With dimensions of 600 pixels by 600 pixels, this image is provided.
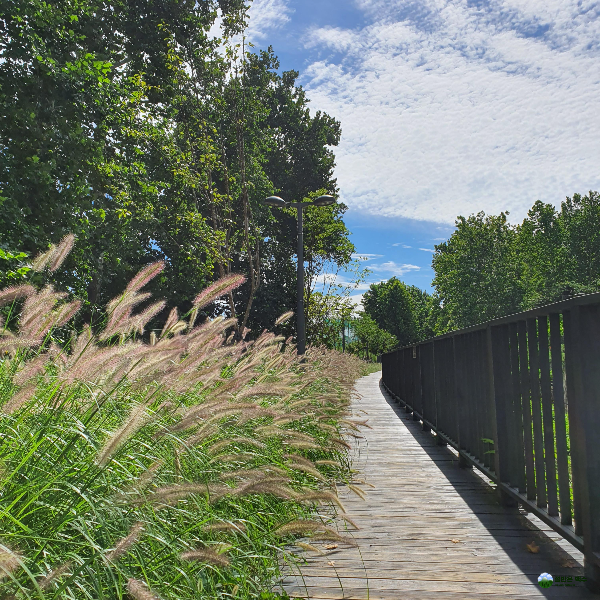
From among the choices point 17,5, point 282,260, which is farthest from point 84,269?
point 282,260

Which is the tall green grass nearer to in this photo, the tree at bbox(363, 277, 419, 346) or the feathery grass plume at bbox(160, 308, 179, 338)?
the feathery grass plume at bbox(160, 308, 179, 338)

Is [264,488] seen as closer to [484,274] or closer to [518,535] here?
[518,535]

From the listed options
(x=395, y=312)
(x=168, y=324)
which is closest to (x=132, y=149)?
(x=168, y=324)

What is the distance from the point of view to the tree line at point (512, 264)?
39.6 m

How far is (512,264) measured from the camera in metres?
40.1

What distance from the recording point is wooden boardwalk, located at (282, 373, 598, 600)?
224cm

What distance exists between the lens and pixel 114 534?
5.58ft

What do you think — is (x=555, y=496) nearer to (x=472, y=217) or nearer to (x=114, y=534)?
(x=114, y=534)

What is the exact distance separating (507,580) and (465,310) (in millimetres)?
39213

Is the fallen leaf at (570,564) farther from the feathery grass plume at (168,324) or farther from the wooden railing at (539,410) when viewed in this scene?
the feathery grass plume at (168,324)

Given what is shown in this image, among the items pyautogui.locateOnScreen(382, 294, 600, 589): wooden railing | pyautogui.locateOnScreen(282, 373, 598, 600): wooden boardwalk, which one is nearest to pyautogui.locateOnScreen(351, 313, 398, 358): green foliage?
pyautogui.locateOnScreen(382, 294, 600, 589): wooden railing

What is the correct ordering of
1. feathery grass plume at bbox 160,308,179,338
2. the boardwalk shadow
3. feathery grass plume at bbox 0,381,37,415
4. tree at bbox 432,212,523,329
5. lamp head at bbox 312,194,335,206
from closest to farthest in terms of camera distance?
feathery grass plume at bbox 0,381,37,415 < the boardwalk shadow < feathery grass plume at bbox 160,308,179,338 < lamp head at bbox 312,194,335,206 < tree at bbox 432,212,523,329

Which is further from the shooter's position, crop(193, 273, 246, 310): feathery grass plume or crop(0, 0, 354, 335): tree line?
crop(0, 0, 354, 335): tree line

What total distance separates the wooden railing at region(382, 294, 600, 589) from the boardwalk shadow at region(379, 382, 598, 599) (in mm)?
127
